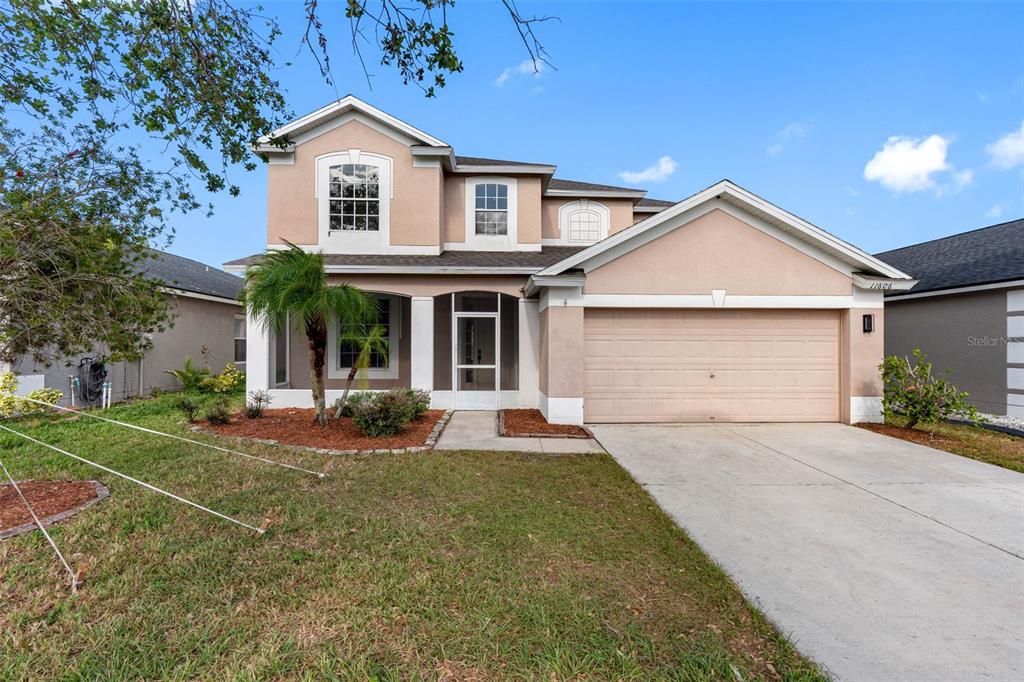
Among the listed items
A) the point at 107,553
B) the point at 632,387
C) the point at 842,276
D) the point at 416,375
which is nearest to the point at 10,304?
the point at 107,553

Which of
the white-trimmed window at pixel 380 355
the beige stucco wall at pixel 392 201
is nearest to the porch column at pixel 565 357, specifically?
the beige stucco wall at pixel 392 201

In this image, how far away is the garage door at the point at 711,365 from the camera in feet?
30.6

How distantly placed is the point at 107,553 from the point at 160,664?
1.84 meters

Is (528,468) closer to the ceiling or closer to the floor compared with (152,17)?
closer to the floor

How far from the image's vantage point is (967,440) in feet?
26.7

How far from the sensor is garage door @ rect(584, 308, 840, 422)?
367 inches

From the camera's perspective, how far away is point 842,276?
30.6 ft

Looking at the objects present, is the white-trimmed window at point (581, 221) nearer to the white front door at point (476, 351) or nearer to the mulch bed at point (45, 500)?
the white front door at point (476, 351)

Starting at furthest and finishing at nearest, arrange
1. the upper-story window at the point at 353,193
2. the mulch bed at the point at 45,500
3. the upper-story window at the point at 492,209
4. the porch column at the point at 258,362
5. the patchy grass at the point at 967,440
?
the upper-story window at the point at 492,209 → the upper-story window at the point at 353,193 → the porch column at the point at 258,362 → the patchy grass at the point at 967,440 → the mulch bed at the point at 45,500

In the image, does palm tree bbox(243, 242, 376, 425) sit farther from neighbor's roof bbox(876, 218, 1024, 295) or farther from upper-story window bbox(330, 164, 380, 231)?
neighbor's roof bbox(876, 218, 1024, 295)

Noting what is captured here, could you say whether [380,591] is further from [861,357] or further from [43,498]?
[861,357]

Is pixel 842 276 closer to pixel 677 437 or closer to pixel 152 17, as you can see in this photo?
pixel 677 437

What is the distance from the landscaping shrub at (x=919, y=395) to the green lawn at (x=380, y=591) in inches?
277

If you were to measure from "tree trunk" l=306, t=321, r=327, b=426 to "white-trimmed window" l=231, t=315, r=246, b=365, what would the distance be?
1088cm
